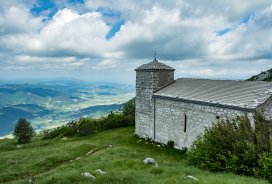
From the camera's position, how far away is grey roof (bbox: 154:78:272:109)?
26.2 m

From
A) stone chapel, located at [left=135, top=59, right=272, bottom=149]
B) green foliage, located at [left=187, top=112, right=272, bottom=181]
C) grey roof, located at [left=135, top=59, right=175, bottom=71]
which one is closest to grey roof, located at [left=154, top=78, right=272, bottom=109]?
stone chapel, located at [left=135, top=59, right=272, bottom=149]

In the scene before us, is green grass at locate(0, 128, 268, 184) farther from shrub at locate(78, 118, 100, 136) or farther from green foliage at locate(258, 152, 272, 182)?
shrub at locate(78, 118, 100, 136)

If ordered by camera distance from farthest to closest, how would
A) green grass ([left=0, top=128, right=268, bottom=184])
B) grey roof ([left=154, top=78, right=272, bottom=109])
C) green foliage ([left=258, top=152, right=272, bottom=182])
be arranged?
1. grey roof ([left=154, top=78, right=272, bottom=109])
2. green foliage ([left=258, top=152, right=272, bottom=182])
3. green grass ([left=0, top=128, right=268, bottom=184])

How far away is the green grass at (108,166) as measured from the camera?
1523cm

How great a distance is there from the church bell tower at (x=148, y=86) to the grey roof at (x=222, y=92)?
4.40 ft

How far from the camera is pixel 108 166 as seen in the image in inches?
782

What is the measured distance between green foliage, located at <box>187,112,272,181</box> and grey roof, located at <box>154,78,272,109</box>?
706cm

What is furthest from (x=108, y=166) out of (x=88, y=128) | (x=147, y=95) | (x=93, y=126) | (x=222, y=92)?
(x=93, y=126)

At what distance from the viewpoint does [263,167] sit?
1609 centimetres

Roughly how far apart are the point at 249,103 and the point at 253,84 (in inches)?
183

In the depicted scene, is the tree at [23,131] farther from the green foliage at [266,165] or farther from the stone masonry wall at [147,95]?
the green foliage at [266,165]

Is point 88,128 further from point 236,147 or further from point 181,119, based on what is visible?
point 236,147

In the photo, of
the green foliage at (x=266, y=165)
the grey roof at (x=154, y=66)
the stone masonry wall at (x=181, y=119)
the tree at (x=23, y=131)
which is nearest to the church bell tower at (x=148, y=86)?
the grey roof at (x=154, y=66)

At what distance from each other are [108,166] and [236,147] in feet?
26.1
